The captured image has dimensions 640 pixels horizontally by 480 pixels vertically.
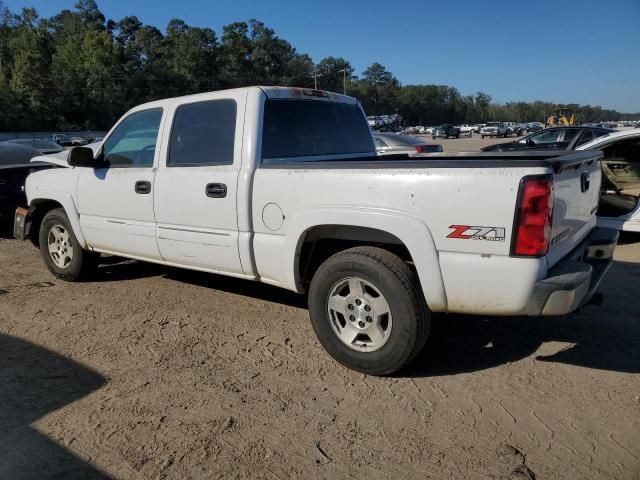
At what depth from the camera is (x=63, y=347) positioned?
13.7 feet

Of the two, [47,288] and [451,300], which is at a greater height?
[451,300]

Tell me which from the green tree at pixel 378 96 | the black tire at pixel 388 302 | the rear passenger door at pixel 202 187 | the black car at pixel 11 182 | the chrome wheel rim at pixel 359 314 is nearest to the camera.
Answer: the black tire at pixel 388 302

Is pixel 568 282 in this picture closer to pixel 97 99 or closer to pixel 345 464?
pixel 345 464

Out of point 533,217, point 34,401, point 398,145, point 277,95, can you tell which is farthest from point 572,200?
point 398,145

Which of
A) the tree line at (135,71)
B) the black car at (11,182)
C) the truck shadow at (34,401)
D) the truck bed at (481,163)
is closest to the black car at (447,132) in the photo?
the tree line at (135,71)

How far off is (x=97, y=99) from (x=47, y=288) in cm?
8185

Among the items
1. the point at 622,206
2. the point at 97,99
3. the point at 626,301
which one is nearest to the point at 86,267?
the point at 626,301

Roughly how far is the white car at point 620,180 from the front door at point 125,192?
18.2ft

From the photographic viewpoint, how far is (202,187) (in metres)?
4.29

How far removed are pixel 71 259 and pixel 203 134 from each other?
251 centimetres

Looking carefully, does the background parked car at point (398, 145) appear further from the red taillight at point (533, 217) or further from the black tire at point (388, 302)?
the red taillight at point (533, 217)

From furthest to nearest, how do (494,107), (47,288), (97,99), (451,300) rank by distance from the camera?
(494,107), (97,99), (47,288), (451,300)

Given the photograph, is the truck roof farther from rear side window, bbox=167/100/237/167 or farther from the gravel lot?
→ the gravel lot

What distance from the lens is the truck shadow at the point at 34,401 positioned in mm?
2684
